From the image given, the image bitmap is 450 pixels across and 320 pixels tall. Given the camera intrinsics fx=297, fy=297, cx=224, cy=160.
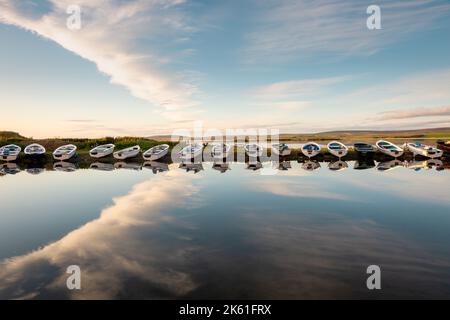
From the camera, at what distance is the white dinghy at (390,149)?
4450 cm

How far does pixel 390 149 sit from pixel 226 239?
40.5 metres

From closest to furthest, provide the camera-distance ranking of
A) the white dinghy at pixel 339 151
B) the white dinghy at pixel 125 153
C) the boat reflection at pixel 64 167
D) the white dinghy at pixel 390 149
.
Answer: the boat reflection at pixel 64 167 < the white dinghy at pixel 339 151 < the white dinghy at pixel 125 153 < the white dinghy at pixel 390 149

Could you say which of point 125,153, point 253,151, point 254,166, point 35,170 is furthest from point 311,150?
point 35,170

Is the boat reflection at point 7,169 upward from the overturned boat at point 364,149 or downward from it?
downward

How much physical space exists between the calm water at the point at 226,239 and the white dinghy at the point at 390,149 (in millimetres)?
19427

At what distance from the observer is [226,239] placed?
13.7 m

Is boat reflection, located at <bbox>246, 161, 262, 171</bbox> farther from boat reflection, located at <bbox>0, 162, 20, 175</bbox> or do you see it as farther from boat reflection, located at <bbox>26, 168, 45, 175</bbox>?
boat reflection, located at <bbox>0, 162, 20, 175</bbox>

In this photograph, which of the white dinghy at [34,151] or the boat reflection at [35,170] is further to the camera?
the white dinghy at [34,151]

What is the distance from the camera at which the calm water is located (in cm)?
939

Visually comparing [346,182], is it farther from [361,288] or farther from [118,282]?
[118,282]

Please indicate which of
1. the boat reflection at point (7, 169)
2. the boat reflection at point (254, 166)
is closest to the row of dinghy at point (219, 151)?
the boat reflection at point (7, 169)

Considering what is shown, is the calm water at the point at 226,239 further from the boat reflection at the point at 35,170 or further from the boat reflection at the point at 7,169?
the boat reflection at the point at 7,169

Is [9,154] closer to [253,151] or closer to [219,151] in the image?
[219,151]

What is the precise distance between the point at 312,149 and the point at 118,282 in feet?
126
